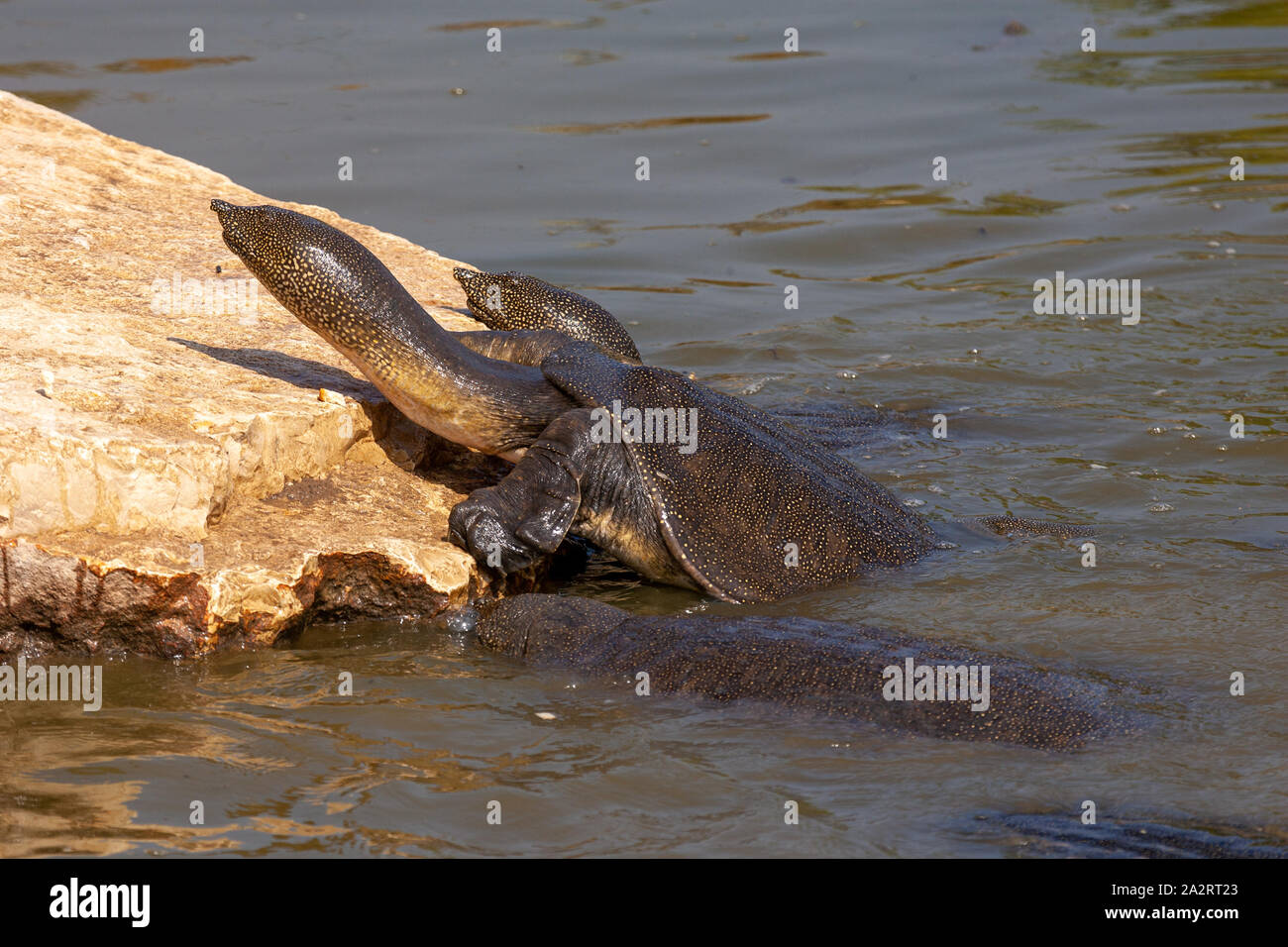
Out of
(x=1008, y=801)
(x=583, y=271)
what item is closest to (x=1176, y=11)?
(x=583, y=271)

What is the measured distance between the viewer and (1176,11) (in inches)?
615

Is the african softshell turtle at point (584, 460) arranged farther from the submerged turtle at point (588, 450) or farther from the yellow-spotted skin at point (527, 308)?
the yellow-spotted skin at point (527, 308)

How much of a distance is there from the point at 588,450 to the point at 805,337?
3.90 m

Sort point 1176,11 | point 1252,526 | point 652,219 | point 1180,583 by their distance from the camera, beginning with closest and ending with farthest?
point 1180,583 < point 1252,526 < point 652,219 < point 1176,11

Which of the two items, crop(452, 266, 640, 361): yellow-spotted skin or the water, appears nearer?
the water

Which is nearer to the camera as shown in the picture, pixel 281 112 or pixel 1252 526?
pixel 1252 526

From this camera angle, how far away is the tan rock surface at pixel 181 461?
4.87 metres

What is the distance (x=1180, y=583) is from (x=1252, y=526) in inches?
32.2

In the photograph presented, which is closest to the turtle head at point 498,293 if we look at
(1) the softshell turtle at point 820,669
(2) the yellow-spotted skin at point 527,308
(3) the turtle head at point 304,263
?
(2) the yellow-spotted skin at point 527,308

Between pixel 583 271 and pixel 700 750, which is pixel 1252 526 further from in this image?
pixel 583 271

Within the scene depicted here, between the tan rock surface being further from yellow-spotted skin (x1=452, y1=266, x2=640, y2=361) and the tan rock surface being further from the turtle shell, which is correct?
the turtle shell

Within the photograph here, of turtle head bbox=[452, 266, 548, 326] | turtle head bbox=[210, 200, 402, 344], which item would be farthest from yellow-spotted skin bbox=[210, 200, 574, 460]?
turtle head bbox=[452, 266, 548, 326]

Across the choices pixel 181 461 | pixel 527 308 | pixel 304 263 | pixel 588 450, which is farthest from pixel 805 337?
pixel 181 461

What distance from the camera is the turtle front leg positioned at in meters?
5.54
